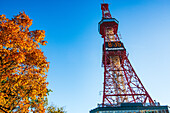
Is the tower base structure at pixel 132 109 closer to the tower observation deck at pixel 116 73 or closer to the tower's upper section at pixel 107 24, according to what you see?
the tower observation deck at pixel 116 73

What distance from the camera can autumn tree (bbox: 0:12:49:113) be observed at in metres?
6.29

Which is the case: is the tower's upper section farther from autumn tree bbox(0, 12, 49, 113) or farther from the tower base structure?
autumn tree bbox(0, 12, 49, 113)

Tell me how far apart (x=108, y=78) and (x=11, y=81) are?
32.3m

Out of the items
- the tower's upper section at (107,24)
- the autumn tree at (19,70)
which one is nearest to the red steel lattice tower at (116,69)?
the tower's upper section at (107,24)

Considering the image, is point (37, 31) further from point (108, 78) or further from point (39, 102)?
point (108, 78)

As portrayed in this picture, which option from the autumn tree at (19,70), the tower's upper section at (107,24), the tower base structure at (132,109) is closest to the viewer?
the autumn tree at (19,70)

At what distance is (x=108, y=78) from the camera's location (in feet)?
121

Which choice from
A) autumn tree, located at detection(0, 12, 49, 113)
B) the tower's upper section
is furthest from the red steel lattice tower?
autumn tree, located at detection(0, 12, 49, 113)

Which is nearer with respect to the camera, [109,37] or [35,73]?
[35,73]

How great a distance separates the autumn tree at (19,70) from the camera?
248 inches

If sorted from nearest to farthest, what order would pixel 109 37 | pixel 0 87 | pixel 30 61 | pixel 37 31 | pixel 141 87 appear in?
pixel 0 87
pixel 30 61
pixel 37 31
pixel 141 87
pixel 109 37

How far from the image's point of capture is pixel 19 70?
688 centimetres

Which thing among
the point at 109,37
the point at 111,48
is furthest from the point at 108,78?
the point at 109,37

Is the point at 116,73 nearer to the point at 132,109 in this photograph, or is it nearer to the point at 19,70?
the point at 132,109
